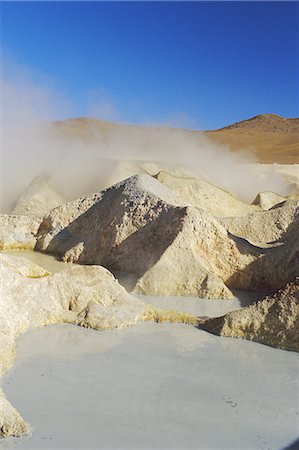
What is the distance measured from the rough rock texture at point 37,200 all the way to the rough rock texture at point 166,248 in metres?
4.40

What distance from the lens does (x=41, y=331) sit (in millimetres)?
7070

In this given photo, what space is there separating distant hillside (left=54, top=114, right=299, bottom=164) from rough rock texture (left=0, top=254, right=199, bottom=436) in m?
39.2

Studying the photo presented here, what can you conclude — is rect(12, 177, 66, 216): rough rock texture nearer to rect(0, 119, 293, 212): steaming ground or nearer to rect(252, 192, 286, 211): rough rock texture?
rect(0, 119, 293, 212): steaming ground

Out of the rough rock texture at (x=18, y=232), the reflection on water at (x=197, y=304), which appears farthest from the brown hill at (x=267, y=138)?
the reflection on water at (x=197, y=304)

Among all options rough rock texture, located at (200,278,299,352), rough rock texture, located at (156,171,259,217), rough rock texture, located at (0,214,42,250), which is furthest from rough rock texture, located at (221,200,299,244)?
rough rock texture, located at (200,278,299,352)

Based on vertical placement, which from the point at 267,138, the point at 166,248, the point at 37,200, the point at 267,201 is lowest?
the point at 166,248

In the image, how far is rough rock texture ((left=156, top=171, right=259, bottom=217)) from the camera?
692 inches

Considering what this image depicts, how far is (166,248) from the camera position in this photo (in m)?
10.4

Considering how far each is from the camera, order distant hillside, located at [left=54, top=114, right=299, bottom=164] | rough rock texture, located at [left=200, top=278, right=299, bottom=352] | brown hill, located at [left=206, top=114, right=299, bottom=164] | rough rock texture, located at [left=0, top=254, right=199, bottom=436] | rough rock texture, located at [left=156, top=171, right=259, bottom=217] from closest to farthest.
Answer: rough rock texture, located at [left=200, top=278, right=299, bottom=352]
rough rock texture, located at [left=0, top=254, right=199, bottom=436]
rough rock texture, located at [left=156, top=171, right=259, bottom=217]
brown hill, located at [left=206, top=114, right=299, bottom=164]
distant hillside, located at [left=54, top=114, right=299, bottom=164]

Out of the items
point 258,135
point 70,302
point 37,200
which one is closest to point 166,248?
point 70,302

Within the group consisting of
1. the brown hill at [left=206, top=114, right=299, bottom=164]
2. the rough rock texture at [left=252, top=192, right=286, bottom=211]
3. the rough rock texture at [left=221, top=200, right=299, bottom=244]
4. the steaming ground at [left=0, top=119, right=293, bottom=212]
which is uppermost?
the brown hill at [left=206, top=114, right=299, bottom=164]

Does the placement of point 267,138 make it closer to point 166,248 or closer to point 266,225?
point 266,225

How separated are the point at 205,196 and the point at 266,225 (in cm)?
454

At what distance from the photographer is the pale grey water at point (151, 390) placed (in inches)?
175
